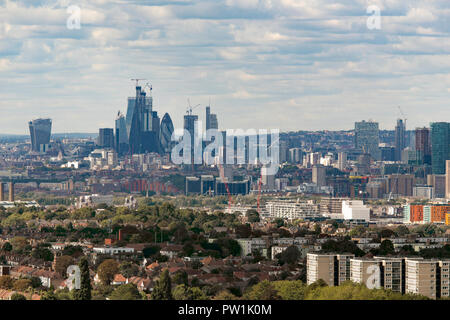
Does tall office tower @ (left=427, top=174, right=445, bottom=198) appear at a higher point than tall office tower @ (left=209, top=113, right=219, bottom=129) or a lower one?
lower

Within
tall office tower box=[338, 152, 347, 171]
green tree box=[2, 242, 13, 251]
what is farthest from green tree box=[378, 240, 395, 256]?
tall office tower box=[338, 152, 347, 171]

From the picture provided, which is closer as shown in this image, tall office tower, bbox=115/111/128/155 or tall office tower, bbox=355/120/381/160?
tall office tower, bbox=355/120/381/160

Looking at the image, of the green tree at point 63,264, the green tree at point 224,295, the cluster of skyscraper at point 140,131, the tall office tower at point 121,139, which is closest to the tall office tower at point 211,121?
the cluster of skyscraper at point 140,131

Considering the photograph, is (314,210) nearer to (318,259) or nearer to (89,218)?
(89,218)

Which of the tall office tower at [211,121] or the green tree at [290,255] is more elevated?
the tall office tower at [211,121]

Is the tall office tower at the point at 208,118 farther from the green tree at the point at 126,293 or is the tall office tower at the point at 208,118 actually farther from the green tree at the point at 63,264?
the green tree at the point at 126,293

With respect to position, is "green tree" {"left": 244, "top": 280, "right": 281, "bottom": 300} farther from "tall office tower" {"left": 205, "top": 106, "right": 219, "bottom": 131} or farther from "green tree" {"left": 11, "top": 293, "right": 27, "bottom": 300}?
"tall office tower" {"left": 205, "top": 106, "right": 219, "bottom": 131}

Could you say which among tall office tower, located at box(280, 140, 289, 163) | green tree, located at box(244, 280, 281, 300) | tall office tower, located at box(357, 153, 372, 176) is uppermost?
tall office tower, located at box(280, 140, 289, 163)
